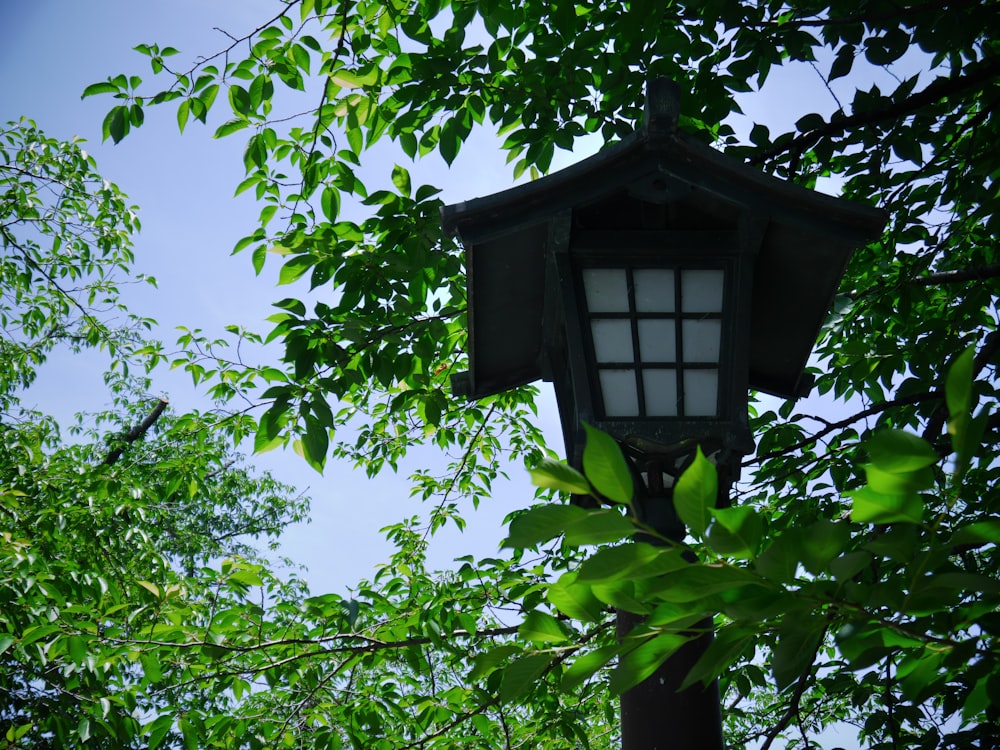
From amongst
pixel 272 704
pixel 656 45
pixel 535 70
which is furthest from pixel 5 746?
pixel 656 45

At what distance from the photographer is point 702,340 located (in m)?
2.12

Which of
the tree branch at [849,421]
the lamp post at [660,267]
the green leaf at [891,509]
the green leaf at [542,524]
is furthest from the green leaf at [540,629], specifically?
the tree branch at [849,421]

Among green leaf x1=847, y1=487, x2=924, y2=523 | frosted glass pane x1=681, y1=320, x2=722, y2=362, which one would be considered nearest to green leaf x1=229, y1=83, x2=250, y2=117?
frosted glass pane x1=681, y1=320, x2=722, y2=362

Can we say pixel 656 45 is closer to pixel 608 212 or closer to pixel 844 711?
pixel 608 212

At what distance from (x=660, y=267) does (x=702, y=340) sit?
22cm

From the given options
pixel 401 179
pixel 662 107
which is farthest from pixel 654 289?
pixel 401 179

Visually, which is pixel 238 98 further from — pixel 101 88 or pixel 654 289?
pixel 654 289

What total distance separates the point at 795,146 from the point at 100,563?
5985 millimetres

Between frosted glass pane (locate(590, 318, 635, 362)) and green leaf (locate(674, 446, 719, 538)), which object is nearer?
green leaf (locate(674, 446, 719, 538))

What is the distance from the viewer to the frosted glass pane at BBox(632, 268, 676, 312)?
212cm

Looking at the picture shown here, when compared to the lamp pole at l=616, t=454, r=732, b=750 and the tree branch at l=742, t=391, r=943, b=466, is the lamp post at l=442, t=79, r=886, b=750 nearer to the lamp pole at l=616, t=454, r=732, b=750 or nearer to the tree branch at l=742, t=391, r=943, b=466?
the lamp pole at l=616, t=454, r=732, b=750

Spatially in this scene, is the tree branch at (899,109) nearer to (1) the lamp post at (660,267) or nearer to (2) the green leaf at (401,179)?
(1) the lamp post at (660,267)

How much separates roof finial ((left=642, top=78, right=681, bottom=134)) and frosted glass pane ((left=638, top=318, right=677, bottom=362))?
0.48 m

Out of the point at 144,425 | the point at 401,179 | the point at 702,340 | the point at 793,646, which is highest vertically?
the point at 144,425
